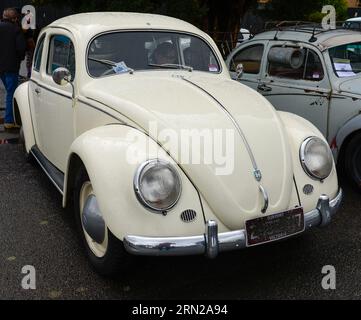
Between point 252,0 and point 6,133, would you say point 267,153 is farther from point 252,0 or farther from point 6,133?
point 252,0

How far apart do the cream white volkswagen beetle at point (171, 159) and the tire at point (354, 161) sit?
139 cm

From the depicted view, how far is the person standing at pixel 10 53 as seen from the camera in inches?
281

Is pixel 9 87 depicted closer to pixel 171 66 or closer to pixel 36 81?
pixel 36 81

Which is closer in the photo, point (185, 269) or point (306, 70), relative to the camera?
point (185, 269)

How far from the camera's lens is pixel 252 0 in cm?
1062

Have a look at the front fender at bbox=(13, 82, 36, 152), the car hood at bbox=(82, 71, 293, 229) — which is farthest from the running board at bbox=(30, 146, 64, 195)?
the car hood at bbox=(82, 71, 293, 229)

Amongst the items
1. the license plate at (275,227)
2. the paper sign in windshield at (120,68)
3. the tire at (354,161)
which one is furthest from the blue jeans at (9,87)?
the license plate at (275,227)

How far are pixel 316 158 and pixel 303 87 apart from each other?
2.21 meters

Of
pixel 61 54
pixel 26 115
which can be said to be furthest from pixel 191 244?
pixel 26 115

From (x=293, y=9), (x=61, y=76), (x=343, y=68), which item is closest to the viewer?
(x=61, y=76)

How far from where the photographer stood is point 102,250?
129 inches

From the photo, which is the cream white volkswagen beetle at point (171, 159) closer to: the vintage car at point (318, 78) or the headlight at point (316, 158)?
the headlight at point (316, 158)

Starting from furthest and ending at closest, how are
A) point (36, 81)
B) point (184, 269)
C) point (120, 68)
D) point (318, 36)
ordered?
point (318, 36), point (36, 81), point (120, 68), point (184, 269)

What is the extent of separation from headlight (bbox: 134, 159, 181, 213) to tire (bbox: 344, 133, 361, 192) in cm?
269
